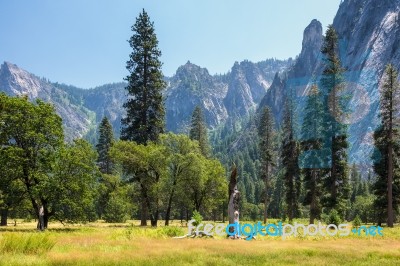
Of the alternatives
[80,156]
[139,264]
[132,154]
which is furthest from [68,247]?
[132,154]

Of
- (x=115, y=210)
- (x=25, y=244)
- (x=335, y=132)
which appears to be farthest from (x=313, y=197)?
(x=25, y=244)

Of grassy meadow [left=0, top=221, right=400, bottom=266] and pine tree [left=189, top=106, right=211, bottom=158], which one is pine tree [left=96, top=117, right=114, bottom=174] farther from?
grassy meadow [left=0, top=221, right=400, bottom=266]

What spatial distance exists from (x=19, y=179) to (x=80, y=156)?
4.92 m

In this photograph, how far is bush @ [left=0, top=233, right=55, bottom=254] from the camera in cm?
1479

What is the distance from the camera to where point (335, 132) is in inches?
1662

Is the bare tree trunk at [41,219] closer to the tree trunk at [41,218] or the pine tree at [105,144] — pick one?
the tree trunk at [41,218]

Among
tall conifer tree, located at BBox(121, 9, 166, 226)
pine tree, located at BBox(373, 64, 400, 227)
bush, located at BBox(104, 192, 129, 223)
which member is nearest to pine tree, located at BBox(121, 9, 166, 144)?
tall conifer tree, located at BBox(121, 9, 166, 226)

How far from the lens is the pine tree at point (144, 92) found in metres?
44.7

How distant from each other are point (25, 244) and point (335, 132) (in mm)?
34649

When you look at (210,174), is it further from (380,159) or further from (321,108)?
(380,159)

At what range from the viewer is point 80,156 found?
28.5m

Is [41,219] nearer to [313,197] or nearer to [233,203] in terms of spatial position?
[233,203]

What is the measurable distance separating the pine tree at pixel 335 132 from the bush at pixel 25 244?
3207cm

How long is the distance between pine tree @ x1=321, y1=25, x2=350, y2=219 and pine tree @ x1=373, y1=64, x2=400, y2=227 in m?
4.15
